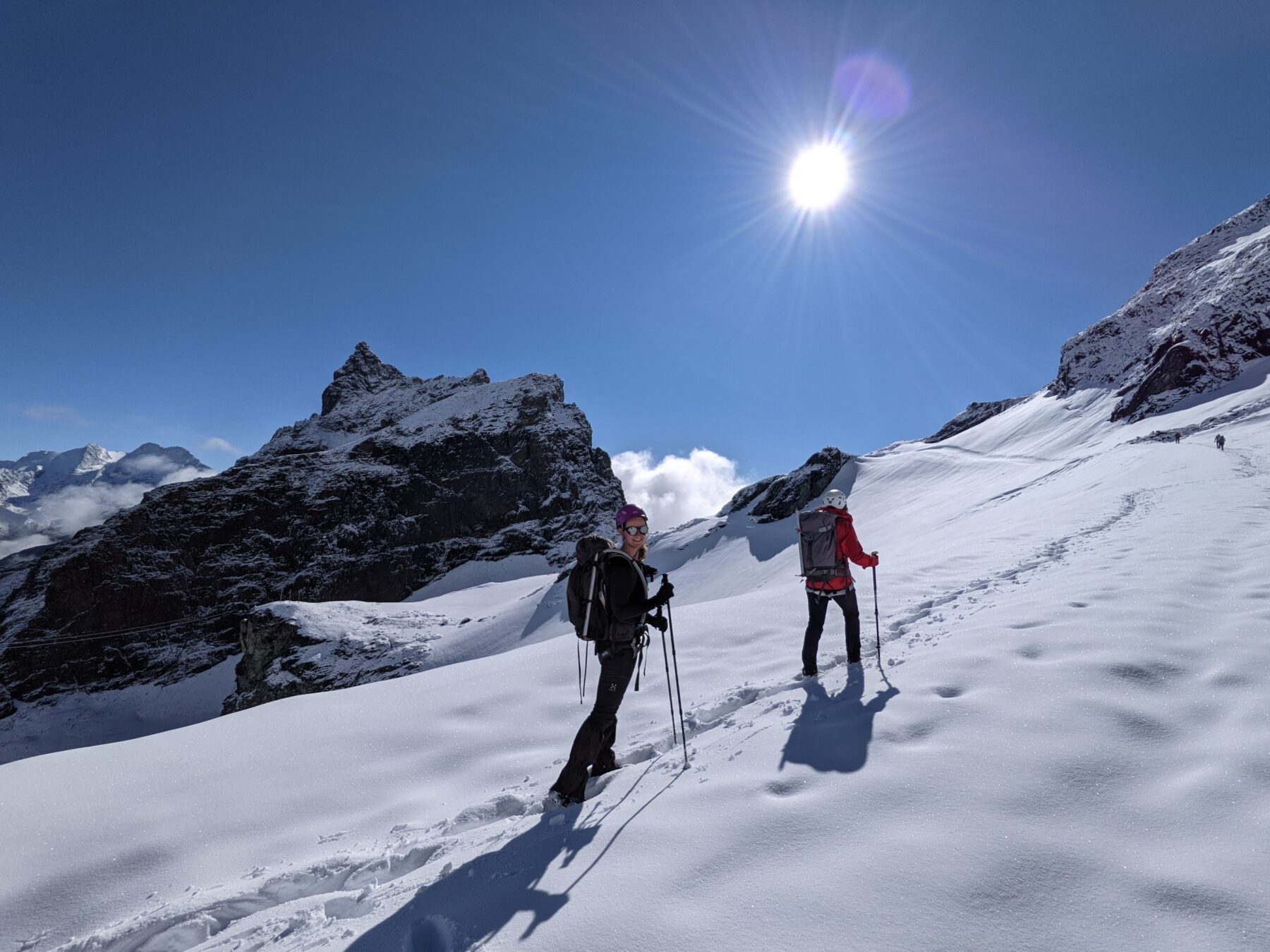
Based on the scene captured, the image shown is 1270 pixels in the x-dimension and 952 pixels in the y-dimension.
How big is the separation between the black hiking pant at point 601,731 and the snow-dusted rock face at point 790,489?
41.9 meters

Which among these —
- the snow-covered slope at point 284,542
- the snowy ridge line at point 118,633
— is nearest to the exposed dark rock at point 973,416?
the snow-covered slope at point 284,542

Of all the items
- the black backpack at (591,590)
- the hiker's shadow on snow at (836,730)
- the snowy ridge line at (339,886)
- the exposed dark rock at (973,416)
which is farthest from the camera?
the exposed dark rock at (973,416)

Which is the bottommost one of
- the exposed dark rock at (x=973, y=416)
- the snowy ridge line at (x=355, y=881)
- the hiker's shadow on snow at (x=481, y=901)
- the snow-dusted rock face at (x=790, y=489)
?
the snowy ridge line at (x=355, y=881)

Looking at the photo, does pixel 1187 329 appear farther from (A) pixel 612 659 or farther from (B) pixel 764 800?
(B) pixel 764 800

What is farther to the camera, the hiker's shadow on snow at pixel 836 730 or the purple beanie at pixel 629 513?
the purple beanie at pixel 629 513

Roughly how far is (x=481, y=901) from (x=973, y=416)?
11147 cm

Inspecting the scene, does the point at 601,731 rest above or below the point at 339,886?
above

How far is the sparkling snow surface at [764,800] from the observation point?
2.41 meters

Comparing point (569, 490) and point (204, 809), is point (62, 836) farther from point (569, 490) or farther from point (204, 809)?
point (569, 490)

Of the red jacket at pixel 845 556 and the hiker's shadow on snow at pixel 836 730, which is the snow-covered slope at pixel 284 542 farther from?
the hiker's shadow on snow at pixel 836 730

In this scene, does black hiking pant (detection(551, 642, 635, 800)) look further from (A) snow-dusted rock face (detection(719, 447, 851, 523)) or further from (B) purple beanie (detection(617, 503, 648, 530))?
(A) snow-dusted rock face (detection(719, 447, 851, 523))

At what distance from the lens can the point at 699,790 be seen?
381cm

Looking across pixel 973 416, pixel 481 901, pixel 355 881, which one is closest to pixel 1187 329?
pixel 973 416

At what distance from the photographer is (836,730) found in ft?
14.1
